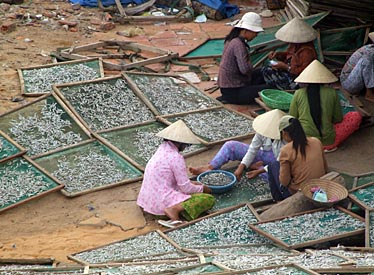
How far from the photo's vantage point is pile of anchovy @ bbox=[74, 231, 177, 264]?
6133 millimetres

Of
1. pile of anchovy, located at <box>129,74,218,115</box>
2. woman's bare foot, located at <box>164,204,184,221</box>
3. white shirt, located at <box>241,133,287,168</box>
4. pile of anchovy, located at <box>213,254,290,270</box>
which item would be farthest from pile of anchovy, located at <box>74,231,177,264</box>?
pile of anchovy, located at <box>129,74,218,115</box>

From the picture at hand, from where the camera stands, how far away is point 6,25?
12656mm

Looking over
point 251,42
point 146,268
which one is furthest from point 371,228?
point 251,42

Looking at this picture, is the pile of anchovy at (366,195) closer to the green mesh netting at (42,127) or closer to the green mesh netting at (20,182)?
the green mesh netting at (20,182)

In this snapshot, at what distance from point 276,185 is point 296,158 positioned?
0.42 m

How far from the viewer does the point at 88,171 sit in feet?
26.5

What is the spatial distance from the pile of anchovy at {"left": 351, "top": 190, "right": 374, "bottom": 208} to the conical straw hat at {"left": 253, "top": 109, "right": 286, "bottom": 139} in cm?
87

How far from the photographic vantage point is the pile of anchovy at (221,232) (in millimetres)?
6477

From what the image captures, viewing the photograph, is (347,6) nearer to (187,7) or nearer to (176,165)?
(187,7)

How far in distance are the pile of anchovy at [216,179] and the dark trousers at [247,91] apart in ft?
6.89

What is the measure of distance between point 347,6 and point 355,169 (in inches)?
135

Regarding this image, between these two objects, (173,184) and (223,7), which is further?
(223,7)

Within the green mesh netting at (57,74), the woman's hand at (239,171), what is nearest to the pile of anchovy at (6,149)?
the green mesh netting at (57,74)

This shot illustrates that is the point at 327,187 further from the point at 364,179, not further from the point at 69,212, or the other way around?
the point at 69,212
